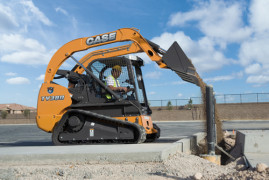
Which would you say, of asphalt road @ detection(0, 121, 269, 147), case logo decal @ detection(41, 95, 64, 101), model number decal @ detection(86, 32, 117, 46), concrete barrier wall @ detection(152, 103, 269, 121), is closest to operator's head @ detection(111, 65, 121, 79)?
model number decal @ detection(86, 32, 117, 46)

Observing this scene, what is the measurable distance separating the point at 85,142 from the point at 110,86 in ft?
5.79

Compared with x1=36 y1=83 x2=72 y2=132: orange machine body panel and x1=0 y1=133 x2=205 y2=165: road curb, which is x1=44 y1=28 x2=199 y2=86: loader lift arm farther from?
x1=0 y1=133 x2=205 y2=165: road curb

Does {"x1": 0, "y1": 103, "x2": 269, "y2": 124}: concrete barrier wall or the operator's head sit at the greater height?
the operator's head

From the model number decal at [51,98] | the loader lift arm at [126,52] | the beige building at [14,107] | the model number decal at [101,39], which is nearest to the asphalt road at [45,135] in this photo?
the loader lift arm at [126,52]

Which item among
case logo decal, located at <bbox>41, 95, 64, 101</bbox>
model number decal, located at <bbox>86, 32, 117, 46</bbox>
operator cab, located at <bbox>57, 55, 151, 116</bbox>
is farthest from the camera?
model number decal, located at <bbox>86, 32, 117, 46</bbox>

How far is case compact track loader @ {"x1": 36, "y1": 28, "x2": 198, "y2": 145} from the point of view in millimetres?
7402

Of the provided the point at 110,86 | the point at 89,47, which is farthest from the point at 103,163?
the point at 89,47

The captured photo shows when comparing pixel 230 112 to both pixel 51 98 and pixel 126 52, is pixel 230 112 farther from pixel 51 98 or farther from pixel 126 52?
pixel 51 98

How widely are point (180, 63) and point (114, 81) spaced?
201 centimetres

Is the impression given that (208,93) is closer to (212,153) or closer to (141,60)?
(212,153)

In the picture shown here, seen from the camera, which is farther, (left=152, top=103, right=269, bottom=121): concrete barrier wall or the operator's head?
(left=152, top=103, right=269, bottom=121): concrete barrier wall

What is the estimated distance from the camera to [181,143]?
5.98 meters

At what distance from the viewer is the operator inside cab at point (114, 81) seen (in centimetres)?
781

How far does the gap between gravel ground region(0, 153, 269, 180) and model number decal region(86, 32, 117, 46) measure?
4407 mm
